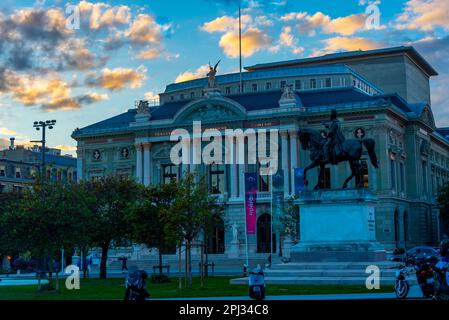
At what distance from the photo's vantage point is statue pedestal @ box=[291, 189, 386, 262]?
132 feet

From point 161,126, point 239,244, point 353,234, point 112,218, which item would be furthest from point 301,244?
point 161,126

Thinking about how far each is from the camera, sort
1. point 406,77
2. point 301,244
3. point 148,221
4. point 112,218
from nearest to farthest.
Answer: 1. point 301,244
2. point 148,221
3. point 112,218
4. point 406,77

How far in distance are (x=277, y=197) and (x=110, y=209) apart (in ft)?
89.1

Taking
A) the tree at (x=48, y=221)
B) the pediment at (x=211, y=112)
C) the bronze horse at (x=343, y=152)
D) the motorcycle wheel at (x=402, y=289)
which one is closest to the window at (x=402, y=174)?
the pediment at (x=211, y=112)

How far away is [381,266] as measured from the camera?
3928cm

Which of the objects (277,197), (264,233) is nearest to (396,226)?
(277,197)

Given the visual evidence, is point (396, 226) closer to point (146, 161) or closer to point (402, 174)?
point (402, 174)

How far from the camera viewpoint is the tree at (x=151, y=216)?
55625mm

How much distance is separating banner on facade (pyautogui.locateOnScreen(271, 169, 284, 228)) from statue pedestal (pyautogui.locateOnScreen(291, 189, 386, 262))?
33.0 m

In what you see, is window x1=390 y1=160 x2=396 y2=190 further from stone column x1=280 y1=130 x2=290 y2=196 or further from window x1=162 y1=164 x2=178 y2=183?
window x1=162 y1=164 x2=178 y2=183

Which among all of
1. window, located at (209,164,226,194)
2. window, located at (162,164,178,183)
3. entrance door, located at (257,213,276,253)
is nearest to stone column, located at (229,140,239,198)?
window, located at (209,164,226,194)
